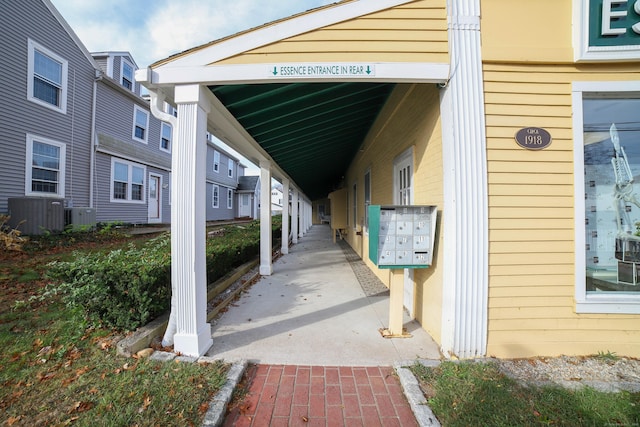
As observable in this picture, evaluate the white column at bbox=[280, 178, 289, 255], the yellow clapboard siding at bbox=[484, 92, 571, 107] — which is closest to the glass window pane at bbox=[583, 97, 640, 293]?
the yellow clapboard siding at bbox=[484, 92, 571, 107]

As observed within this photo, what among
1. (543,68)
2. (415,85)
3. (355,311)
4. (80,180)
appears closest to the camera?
(543,68)

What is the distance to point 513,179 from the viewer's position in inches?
111

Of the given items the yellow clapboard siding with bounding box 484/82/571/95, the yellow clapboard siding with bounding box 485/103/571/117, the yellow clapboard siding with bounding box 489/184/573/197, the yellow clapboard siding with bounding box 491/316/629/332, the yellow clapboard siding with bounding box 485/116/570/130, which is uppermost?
the yellow clapboard siding with bounding box 484/82/571/95

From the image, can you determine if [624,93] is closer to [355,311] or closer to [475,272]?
[475,272]

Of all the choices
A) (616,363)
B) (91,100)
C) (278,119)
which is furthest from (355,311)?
(91,100)

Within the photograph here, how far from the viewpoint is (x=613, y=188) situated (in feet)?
9.86

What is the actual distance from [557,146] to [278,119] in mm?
3427

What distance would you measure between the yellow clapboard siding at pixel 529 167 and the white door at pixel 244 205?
23.7 metres

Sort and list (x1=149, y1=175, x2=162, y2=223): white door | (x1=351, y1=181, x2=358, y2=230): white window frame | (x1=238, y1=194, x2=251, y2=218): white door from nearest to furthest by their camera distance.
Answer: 1. (x1=351, y1=181, x2=358, y2=230): white window frame
2. (x1=149, y1=175, x2=162, y2=223): white door
3. (x1=238, y1=194, x2=251, y2=218): white door

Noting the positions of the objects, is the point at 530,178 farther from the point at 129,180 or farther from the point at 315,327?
the point at 129,180

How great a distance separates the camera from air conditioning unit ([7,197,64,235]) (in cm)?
765

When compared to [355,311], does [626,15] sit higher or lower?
higher

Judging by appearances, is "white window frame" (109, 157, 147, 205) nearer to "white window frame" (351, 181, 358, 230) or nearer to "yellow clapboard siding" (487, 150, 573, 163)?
"white window frame" (351, 181, 358, 230)

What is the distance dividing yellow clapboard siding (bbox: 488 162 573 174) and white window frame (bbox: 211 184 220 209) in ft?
61.9
